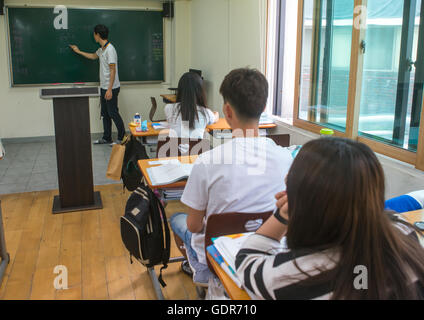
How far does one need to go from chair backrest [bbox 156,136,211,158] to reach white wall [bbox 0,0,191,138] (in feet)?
12.0

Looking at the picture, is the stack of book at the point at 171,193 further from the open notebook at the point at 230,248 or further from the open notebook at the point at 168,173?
the open notebook at the point at 230,248

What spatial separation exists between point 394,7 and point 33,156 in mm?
4653

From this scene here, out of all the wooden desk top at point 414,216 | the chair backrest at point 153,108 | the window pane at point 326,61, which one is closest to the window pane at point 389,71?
the window pane at point 326,61

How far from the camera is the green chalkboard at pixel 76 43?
5680mm

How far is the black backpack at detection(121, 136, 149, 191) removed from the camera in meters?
3.11

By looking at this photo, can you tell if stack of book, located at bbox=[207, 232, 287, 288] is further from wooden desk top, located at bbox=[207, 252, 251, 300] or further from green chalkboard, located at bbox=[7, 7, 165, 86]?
green chalkboard, located at bbox=[7, 7, 165, 86]

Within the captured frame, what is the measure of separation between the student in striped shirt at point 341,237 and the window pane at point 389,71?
74.9 inches

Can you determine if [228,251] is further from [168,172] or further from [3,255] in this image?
[3,255]

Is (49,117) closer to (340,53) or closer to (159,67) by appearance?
(159,67)

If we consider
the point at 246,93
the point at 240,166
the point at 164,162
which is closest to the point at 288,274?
the point at 240,166

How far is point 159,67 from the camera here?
6.41 meters

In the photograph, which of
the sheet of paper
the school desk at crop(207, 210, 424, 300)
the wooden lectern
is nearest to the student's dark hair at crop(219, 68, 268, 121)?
the school desk at crop(207, 210, 424, 300)

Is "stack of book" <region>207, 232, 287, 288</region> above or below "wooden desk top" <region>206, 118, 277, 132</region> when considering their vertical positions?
below
